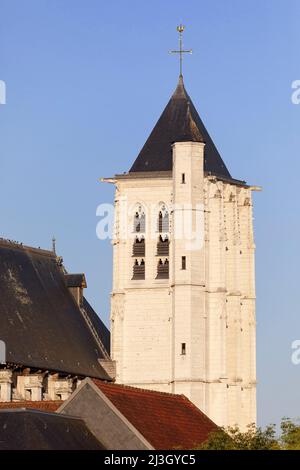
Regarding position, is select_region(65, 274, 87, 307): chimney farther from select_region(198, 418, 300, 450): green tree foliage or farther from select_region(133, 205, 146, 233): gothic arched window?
select_region(198, 418, 300, 450): green tree foliage

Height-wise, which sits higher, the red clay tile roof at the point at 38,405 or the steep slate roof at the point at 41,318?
the steep slate roof at the point at 41,318

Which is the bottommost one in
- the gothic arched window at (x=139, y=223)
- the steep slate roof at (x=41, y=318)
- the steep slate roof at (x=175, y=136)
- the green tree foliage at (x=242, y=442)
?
the green tree foliage at (x=242, y=442)

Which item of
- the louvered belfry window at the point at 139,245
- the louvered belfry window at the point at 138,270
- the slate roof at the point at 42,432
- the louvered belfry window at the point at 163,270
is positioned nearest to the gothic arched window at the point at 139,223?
the louvered belfry window at the point at 139,245

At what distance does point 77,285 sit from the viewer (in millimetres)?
106688

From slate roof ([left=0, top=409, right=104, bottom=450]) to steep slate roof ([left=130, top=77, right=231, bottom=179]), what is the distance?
3648cm

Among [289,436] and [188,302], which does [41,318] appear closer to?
[188,302]

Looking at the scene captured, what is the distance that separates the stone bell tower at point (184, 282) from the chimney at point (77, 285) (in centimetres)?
169

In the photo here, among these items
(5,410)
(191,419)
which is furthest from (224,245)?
(5,410)

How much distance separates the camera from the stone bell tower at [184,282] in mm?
103375

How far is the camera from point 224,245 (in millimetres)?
105375

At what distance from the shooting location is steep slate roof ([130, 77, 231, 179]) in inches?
4200

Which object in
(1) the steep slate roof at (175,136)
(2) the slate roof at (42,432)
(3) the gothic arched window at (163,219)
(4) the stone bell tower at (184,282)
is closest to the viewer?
(2) the slate roof at (42,432)

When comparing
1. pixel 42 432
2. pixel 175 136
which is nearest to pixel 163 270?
pixel 175 136

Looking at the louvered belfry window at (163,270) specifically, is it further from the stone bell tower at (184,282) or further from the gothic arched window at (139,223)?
the gothic arched window at (139,223)
